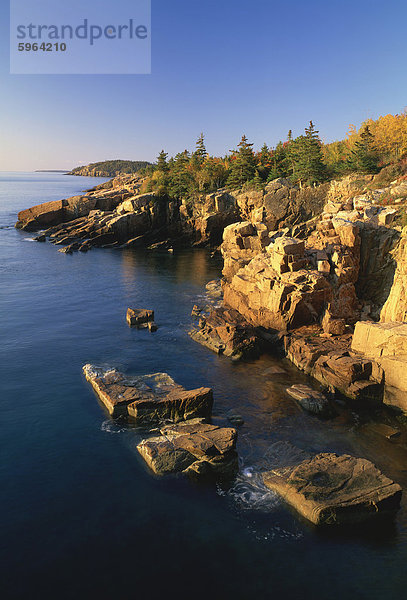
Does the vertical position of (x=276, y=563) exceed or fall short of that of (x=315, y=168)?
it falls short

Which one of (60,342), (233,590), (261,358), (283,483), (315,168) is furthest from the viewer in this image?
(315,168)

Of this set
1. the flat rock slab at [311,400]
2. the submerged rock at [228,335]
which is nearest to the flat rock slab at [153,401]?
the flat rock slab at [311,400]

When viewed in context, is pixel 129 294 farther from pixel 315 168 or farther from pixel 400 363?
pixel 315 168

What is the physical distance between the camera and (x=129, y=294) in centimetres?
5191

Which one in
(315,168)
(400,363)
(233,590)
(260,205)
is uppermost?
(315,168)

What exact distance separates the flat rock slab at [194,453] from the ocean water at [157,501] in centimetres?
62

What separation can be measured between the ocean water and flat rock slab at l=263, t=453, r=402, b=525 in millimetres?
588

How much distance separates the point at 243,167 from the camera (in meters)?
90.2

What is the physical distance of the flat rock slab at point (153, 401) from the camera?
77.0ft

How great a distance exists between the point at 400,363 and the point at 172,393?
567 inches

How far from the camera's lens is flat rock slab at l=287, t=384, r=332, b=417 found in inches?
952

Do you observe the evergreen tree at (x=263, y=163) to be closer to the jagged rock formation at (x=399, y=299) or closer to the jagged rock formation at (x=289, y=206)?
the jagged rock formation at (x=289, y=206)

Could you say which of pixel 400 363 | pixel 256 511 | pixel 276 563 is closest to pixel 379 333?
pixel 400 363

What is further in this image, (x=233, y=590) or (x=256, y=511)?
(x=256, y=511)
